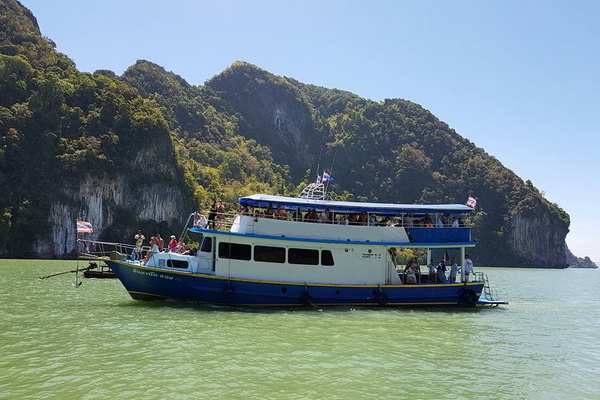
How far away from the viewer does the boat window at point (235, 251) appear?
18.7 m

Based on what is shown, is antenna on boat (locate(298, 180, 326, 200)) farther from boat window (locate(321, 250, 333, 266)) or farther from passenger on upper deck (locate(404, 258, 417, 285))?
passenger on upper deck (locate(404, 258, 417, 285))

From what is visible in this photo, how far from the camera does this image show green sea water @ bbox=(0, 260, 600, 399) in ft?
30.1

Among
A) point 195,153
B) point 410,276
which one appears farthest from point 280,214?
point 195,153

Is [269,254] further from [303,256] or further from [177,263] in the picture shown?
[177,263]

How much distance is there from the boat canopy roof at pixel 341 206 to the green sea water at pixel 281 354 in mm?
4083

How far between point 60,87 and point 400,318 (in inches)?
2806

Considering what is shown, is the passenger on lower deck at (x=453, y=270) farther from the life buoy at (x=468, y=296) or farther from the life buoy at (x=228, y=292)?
the life buoy at (x=228, y=292)

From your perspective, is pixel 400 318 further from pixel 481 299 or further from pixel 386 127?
pixel 386 127

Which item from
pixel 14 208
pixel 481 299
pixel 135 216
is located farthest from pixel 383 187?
pixel 481 299

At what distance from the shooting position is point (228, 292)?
18062mm

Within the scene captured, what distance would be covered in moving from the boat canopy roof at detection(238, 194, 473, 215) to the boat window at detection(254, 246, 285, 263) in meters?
1.79

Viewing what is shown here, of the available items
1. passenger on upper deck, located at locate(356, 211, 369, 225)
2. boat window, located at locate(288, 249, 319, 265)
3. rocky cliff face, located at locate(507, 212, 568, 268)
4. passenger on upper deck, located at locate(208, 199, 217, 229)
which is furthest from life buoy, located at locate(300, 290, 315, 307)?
rocky cliff face, located at locate(507, 212, 568, 268)

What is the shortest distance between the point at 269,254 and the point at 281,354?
7.46 m

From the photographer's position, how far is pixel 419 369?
1091cm
